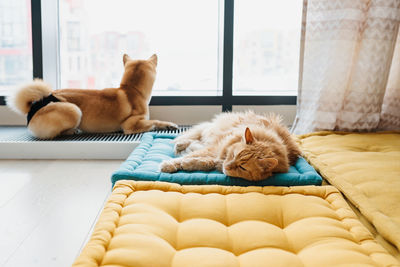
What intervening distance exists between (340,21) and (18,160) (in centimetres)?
221

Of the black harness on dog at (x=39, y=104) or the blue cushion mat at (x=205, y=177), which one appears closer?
the blue cushion mat at (x=205, y=177)

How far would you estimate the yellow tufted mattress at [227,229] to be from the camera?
946 mm

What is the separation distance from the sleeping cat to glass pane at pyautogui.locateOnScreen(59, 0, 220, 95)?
1.26 metres

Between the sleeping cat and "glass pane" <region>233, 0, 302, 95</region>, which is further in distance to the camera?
"glass pane" <region>233, 0, 302, 95</region>

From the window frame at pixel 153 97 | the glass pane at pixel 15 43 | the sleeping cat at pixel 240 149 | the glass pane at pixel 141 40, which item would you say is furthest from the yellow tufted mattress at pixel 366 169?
the glass pane at pixel 15 43

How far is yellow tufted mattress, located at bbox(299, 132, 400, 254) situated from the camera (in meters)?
1.22

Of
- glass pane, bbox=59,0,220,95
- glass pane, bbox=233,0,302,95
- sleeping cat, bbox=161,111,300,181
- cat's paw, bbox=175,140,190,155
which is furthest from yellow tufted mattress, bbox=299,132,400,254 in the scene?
glass pane, bbox=59,0,220,95

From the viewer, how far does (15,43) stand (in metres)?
3.11

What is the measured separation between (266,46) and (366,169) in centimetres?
190

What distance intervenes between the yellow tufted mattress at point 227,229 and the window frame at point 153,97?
1780mm

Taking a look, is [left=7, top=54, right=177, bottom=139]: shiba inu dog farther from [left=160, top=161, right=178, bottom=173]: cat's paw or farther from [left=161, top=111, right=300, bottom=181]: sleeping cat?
[left=160, top=161, right=178, bottom=173]: cat's paw

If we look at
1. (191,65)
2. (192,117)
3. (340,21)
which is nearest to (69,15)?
(191,65)

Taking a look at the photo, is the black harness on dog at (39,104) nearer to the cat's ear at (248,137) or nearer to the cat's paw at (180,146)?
the cat's paw at (180,146)

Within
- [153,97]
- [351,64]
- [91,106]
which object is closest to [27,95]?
[91,106]
